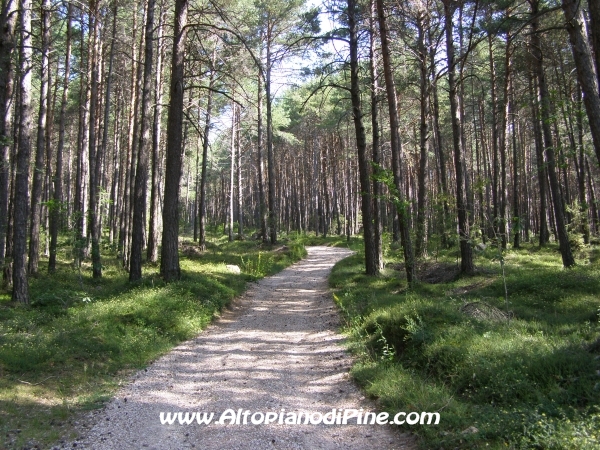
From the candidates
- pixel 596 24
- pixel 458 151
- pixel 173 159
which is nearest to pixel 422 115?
pixel 458 151

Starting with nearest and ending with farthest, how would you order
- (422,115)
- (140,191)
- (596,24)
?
1. (596,24)
2. (140,191)
3. (422,115)

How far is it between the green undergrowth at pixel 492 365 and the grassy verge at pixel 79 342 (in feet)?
11.9

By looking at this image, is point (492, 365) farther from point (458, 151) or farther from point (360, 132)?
point (360, 132)

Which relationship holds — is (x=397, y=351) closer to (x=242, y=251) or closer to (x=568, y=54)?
(x=242, y=251)

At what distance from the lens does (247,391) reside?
18.7 ft

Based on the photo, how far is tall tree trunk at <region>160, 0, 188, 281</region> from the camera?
435 inches

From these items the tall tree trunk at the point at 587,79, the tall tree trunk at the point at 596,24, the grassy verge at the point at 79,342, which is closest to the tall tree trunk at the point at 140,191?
the grassy verge at the point at 79,342

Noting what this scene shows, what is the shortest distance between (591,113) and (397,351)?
4670 mm

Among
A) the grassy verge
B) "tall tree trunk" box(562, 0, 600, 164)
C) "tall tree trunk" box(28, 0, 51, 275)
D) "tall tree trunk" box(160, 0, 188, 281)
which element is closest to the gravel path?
the grassy verge

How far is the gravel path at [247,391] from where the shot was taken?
439 centimetres

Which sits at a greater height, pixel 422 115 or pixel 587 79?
pixel 422 115

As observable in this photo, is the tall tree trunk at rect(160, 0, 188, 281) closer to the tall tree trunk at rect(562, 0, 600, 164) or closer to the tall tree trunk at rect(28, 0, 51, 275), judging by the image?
the tall tree trunk at rect(28, 0, 51, 275)

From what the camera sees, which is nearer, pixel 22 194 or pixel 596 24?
pixel 596 24

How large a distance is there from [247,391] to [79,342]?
3.17 meters
